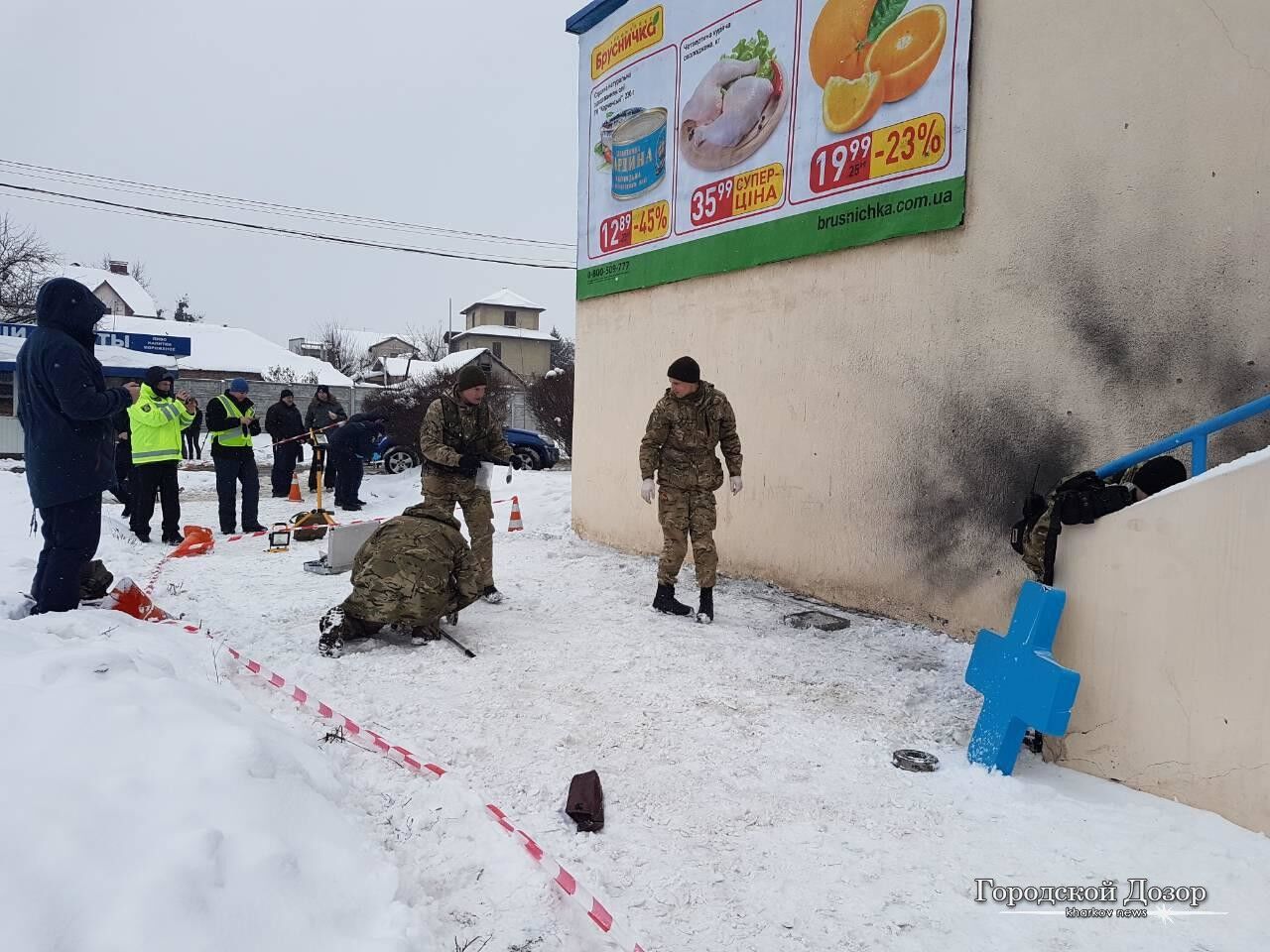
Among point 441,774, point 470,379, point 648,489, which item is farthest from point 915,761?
point 470,379

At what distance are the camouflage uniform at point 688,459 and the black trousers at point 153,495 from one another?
5.19 metres

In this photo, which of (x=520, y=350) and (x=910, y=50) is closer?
(x=910, y=50)

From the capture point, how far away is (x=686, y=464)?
17.7 ft

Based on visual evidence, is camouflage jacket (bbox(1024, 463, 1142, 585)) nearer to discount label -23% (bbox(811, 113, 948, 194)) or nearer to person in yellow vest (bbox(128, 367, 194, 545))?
discount label -23% (bbox(811, 113, 948, 194))

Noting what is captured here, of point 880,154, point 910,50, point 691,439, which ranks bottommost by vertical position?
point 691,439

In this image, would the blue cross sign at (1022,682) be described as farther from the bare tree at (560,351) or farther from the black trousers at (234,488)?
the bare tree at (560,351)

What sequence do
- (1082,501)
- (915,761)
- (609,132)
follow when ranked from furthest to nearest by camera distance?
(609,132) < (915,761) < (1082,501)

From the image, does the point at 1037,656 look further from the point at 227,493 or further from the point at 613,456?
the point at 227,493

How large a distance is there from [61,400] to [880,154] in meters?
4.98

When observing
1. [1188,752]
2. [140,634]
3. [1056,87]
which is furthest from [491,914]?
[1056,87]

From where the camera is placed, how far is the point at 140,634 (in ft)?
13.1

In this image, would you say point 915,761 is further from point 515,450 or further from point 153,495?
point 515,450

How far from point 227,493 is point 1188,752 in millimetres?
8521

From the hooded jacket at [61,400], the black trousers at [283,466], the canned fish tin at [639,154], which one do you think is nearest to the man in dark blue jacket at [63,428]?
the hooded jacket at [61,400]
